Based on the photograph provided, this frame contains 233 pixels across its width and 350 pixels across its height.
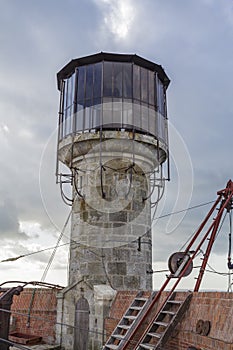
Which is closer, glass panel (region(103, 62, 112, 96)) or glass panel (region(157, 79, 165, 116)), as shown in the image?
glass panel (region(103, 62, 112, 96))

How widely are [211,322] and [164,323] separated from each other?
126 cm

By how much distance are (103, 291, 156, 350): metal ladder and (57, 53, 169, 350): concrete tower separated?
8.58 feet

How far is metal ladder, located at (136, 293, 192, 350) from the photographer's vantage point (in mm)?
7279

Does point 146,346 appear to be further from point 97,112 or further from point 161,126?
point 161,126

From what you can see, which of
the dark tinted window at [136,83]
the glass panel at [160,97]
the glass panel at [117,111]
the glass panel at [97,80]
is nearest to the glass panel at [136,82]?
the dark tinted window at [136,83]

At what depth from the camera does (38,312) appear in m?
12.1

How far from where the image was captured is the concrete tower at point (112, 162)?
478 inches

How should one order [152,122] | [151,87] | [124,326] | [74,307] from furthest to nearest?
1. [151,87]
2. [152,122]
3. [74,307]
4. [124,326]

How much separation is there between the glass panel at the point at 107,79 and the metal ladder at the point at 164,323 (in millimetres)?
6951

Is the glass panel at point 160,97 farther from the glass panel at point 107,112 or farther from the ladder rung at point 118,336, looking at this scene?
the ladder rung at point 118,336

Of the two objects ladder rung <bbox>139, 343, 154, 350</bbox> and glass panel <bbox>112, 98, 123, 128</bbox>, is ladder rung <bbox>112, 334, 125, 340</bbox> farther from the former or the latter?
glass panel <bbox>112, 98, 123, 128</bbox>

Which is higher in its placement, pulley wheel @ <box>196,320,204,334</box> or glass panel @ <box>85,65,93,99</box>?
glass panel @ <box>85,65,93,99</box>

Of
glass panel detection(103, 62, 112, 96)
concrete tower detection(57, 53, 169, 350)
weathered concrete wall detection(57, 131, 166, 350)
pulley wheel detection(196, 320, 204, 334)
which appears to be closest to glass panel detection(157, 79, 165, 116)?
concrete tower detection(57, 53, 169, 350)

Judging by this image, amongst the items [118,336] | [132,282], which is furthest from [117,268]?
[118,336]
